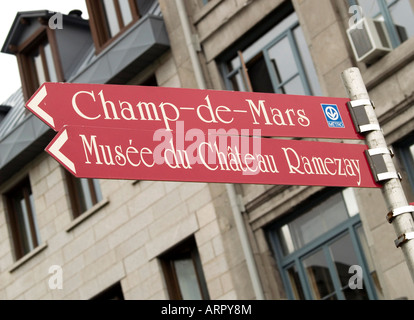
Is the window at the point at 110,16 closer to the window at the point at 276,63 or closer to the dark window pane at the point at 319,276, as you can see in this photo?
the window at the point at 276,63

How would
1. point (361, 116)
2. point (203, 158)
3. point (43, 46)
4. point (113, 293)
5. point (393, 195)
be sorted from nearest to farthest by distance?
point (203, 158)
point (393, 195)
point (361, 116)
point (113, 293)
point (43, 46)

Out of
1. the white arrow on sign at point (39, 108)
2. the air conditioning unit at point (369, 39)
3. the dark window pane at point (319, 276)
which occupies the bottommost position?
the white arrow on sign at point (39, 108)

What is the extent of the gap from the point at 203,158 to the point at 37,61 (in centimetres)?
1632

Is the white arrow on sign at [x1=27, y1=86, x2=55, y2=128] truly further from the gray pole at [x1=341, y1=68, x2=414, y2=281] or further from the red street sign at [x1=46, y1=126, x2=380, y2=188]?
the gray pole at [x1=341, y1=68, x2=414, y2=281]

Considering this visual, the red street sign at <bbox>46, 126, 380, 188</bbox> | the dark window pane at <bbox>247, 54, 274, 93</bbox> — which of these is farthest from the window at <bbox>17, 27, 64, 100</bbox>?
→ the red street sign at <bbox>46, 126, 380, 188</bbox>

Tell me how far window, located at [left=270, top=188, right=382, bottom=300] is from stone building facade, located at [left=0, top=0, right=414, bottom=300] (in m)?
0.02

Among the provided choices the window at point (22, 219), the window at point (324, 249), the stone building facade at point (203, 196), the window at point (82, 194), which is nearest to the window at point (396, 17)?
the stone building facade at point (203, 196)

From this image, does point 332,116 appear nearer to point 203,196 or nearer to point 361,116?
point 361,116

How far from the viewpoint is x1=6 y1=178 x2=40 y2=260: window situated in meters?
20.3

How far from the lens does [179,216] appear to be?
16.5 metres

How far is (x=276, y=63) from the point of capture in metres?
15.4

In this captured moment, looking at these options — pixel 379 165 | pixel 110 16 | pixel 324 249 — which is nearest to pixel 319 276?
pixel 324 249

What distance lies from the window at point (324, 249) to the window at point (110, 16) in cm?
636

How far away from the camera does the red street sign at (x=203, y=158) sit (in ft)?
17.1
